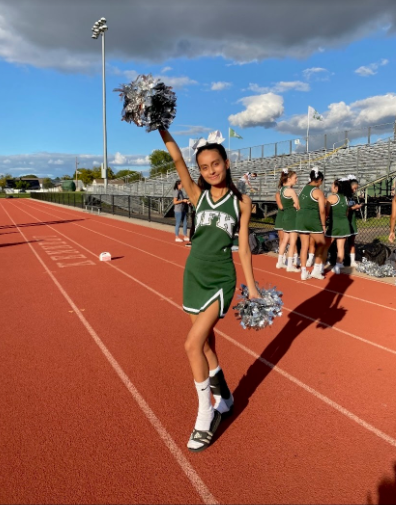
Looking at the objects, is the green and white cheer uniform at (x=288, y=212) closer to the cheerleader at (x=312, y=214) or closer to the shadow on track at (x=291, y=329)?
the cheerleader at (x=312, y=214)

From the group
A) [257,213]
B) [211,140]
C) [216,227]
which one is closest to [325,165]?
[257,213]

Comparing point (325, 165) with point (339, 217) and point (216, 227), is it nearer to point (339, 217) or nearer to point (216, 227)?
point (339, 217)

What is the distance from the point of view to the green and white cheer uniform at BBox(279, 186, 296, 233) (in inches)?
315

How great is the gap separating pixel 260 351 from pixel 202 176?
7.50 ft

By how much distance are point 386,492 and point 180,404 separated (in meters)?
1.55

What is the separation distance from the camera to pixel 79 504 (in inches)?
90.0

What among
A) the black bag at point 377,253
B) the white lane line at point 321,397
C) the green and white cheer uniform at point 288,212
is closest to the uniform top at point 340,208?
the green and white cheer uniform at point 288,212

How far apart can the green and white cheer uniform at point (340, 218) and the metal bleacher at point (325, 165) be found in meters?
11.9

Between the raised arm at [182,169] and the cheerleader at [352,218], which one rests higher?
the raised arm at [182,169]

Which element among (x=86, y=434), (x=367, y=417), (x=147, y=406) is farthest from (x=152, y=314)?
(x=367, y=417)

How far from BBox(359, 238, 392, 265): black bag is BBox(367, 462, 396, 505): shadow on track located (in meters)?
6.34

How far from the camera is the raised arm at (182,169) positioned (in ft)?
9.35

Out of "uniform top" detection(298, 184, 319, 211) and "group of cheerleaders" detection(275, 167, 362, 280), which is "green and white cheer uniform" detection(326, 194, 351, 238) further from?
"uniform top" detection(298, 184, 319, 211)

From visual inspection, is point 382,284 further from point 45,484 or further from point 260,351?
point 45,484
